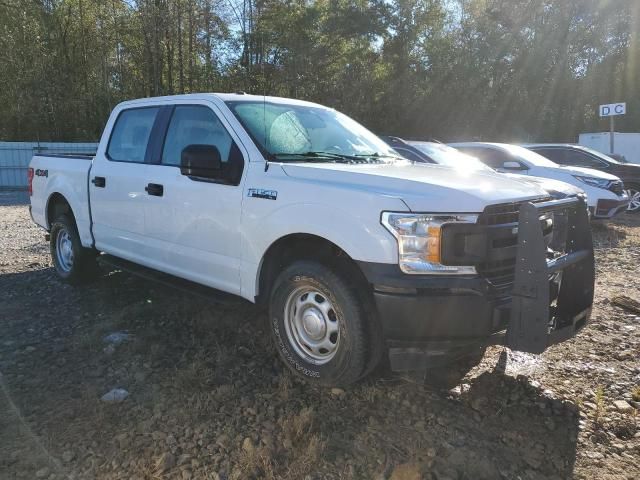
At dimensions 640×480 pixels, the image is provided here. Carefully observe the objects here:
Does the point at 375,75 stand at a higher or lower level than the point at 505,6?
lower

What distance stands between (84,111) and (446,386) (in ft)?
73.6

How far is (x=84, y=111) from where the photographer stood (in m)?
22.6

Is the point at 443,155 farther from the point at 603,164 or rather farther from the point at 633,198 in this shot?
the point at 633,198

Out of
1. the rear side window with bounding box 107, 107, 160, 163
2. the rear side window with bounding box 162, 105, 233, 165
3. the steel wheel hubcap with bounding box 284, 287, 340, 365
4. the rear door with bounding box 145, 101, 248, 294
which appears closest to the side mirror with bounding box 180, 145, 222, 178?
the rear door with bounding box 145, 101, 248, 294

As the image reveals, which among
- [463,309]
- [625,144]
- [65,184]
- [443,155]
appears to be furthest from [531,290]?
[625,144]

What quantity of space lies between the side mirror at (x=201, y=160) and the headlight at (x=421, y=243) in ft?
4.79

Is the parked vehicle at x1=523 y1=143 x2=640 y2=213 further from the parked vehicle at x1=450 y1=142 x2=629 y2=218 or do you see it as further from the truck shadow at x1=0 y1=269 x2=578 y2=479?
the truck shadow at x1=0 y1=269 x2=578 y2=479

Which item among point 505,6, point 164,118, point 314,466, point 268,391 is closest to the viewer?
point 314,466

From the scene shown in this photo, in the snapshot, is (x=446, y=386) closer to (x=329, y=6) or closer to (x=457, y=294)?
(x=457, y=294)

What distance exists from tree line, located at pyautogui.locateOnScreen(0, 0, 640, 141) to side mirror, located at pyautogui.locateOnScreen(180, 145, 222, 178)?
19362 mm

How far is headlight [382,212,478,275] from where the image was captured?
3.04 metres

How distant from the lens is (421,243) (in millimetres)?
3049

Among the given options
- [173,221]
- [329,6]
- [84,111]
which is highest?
[329,6]

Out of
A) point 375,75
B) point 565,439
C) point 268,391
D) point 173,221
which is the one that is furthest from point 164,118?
point 375,75
